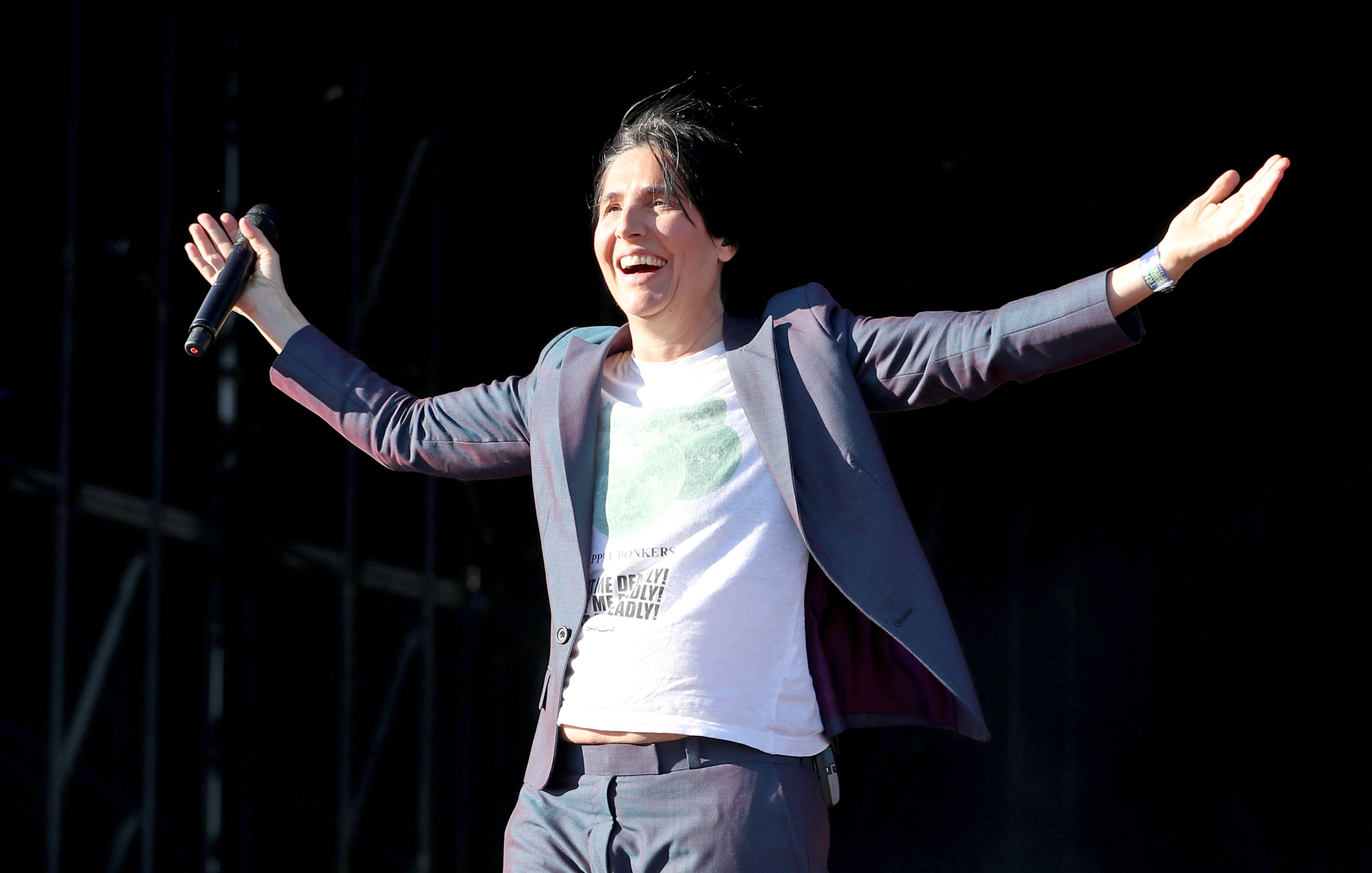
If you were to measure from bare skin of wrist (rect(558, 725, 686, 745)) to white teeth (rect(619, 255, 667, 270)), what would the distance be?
2.00ft

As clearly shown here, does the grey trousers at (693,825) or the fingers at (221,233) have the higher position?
the fingers at (221,233)

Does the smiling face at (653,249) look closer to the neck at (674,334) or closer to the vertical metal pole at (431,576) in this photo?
the neck at (674,334)

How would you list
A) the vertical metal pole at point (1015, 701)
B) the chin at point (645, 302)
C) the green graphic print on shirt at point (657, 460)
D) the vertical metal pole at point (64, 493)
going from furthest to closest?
the vertical metal pole at point (1015, 701) < the vertical metal pole at point (64, 493) < the chin at point (645, 302) < the green graphic print on shirt at point (657, 460)

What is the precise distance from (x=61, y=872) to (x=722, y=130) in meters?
1.78

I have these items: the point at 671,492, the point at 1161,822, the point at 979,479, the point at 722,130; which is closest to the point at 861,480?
the point at 671,492

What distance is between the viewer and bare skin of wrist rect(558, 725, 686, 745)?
1.38m

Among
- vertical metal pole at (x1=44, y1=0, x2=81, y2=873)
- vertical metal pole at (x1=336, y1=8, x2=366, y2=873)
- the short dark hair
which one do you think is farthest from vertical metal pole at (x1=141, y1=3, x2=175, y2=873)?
the short dark hair

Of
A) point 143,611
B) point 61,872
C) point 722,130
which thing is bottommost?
point 61,872

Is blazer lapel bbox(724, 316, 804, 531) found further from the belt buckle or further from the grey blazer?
the belt buckle

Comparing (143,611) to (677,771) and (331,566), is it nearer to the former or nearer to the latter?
(331,566)

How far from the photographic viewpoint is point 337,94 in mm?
2641

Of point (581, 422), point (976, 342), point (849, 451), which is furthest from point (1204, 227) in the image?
point (581, 422)

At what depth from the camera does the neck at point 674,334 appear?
1.62m

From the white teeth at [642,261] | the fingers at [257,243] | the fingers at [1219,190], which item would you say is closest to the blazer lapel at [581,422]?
the white teeth at [642,261]
